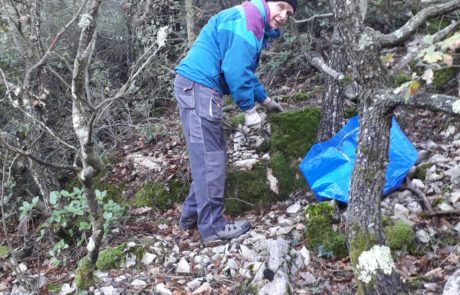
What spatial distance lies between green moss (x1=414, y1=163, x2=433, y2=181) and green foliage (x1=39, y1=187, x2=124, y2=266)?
2.89 meters

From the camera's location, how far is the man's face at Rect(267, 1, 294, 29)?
4008mm

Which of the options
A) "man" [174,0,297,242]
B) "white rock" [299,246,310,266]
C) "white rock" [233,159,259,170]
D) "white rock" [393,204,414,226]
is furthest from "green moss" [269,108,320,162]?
"white rock" [299,246,310,266]

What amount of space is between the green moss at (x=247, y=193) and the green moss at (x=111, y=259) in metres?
1.24

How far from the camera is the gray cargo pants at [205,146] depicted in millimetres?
4164

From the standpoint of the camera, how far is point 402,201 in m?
4.32

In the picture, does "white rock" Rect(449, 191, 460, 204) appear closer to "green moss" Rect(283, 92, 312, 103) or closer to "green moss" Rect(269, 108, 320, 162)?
"green moss" Rect(269, 108, 320, 162)

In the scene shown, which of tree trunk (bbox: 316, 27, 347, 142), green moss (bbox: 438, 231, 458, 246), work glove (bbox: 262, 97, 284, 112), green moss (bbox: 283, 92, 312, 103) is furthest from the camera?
green moss (bbox: 283, 92, 312, 103)


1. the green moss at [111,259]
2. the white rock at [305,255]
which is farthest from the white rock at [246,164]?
the green moss at [111,259]

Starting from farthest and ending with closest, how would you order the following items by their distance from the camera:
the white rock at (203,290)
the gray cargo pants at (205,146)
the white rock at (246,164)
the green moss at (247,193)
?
the white rock at (246,164) → the green moss at (247,193) → the gray cargo pants at (205,146) → the white rock at (203,290)

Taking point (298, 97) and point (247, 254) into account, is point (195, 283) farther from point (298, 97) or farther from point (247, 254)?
point (298, 97)

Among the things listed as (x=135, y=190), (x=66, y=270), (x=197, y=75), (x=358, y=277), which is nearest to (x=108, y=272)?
(x=66, y=270)

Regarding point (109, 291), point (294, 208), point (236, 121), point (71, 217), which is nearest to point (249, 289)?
point (109, 291)

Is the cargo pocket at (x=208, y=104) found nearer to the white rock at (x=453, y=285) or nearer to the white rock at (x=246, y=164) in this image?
the white rock at (x=246, y=164)

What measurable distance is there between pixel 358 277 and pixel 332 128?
7.29ft
